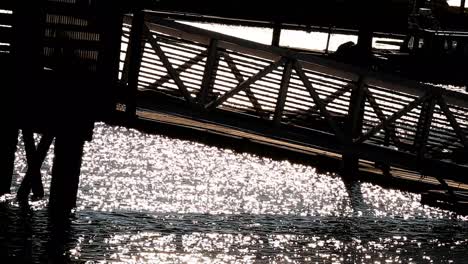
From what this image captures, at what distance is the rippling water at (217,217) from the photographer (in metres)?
18.4

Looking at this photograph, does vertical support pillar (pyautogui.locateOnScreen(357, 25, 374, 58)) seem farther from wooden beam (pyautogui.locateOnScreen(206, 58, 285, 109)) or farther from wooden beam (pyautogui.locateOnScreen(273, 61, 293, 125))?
wooden beam (pyautogui.locateOnScreen(206, 58, 285, 109))

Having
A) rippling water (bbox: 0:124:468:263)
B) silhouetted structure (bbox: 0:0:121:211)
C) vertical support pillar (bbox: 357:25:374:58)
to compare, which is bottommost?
rippling water (bbox: 0:124:468:263)

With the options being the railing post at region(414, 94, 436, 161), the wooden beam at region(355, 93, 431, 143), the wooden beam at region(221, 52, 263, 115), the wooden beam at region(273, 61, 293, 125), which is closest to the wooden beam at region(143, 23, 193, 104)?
the wooden beam at region(221, 52, 263, 115)

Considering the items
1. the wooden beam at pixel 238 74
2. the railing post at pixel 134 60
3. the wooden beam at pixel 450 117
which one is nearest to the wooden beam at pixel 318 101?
the wooden beam at pixel 238 74

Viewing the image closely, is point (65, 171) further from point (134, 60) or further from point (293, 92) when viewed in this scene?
point (293, 92)

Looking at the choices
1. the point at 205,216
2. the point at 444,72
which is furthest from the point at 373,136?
the point at 444,72

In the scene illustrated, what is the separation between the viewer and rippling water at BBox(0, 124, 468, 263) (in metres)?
18.4

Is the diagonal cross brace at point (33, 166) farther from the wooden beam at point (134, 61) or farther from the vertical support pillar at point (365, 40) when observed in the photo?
the vertical support pillar at point (365, 40)

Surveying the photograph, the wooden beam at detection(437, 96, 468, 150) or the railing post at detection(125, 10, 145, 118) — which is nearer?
the railing post at detection(125, 10, 145, 118)

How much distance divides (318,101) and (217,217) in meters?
2.44

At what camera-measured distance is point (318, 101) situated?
21.9m

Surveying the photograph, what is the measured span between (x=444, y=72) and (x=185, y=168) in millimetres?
27146

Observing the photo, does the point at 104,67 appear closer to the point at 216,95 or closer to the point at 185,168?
the point at 216,95

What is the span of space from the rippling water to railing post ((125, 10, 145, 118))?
1493 millimetres
